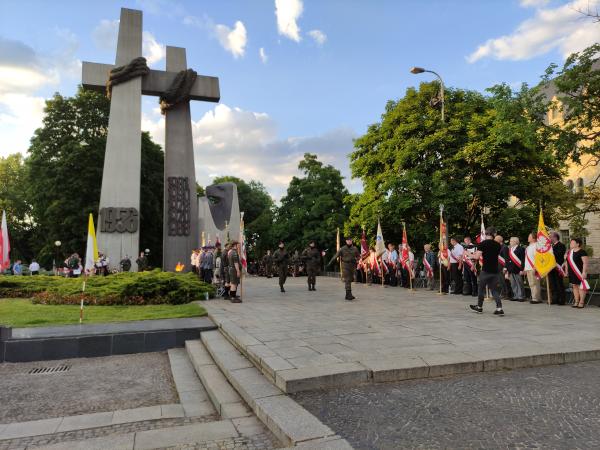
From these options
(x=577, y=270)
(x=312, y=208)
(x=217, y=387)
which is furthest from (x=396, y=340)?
(x=312, y=208)

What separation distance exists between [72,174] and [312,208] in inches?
756

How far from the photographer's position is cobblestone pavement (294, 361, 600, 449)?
346 centimetres

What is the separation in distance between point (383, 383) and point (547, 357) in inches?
95.3

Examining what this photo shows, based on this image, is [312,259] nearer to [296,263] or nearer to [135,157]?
[135,157]

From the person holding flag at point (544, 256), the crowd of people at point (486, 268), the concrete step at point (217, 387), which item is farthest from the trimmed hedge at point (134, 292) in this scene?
the person holding flag at point (544, 256)

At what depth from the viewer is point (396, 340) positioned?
6.66 meters

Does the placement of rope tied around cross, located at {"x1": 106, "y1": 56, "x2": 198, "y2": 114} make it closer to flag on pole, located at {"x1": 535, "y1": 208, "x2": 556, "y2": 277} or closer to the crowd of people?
the crowd of people

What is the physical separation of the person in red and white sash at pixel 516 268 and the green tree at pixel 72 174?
28.2 metres

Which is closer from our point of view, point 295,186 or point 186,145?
point 186,145

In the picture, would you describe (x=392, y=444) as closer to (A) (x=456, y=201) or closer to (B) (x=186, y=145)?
(A) (x=456, y=201)

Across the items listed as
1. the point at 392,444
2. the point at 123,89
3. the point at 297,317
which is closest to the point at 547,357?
the point at 392,444

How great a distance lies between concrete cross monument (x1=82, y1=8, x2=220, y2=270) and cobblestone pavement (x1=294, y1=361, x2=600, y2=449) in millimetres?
21404

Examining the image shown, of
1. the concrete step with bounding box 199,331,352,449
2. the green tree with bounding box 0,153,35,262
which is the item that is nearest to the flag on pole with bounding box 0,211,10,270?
the concrete step with bounding box 199,331,352,449

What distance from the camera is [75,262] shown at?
23859 mm
